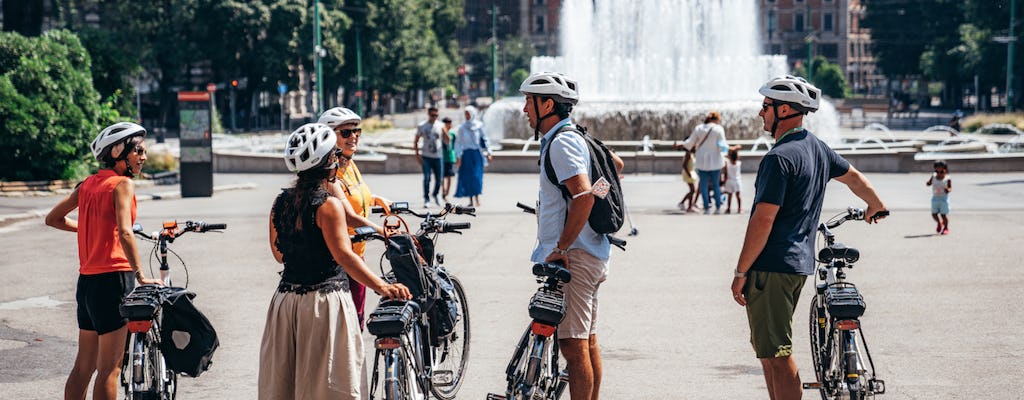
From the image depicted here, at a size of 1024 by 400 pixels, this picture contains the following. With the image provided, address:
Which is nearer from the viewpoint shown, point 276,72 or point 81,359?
point 81,359

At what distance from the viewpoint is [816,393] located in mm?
7336

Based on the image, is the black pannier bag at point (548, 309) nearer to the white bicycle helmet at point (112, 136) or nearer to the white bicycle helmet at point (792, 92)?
the white bicycle helmet at point (792, 92)

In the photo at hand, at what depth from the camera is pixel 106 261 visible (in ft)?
20.0

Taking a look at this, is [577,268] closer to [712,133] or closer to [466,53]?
[712,133]

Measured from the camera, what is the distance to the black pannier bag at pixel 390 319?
17.8 feet

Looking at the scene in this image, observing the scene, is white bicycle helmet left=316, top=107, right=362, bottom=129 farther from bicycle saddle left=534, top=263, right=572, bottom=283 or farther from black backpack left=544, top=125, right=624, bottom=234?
bicycle saddle left=534, top=263, right=572, bottom=283

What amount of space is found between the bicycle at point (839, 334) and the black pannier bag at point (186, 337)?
2786mm

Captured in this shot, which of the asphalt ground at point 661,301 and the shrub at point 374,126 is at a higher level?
the shrub at point 374,126

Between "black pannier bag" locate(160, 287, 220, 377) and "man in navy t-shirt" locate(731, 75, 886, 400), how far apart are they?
7.91 feet

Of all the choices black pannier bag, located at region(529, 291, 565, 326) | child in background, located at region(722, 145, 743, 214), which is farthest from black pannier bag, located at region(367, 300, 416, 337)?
child in background, located at region(722, 145, 743, 214)

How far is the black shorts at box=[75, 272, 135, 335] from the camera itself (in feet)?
19.7

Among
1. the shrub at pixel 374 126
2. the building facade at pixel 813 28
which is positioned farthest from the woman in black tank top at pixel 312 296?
the building facade at pixel 813 28

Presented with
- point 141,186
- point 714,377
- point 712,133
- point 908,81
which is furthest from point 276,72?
point 908,81

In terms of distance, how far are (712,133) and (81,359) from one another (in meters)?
12.9
